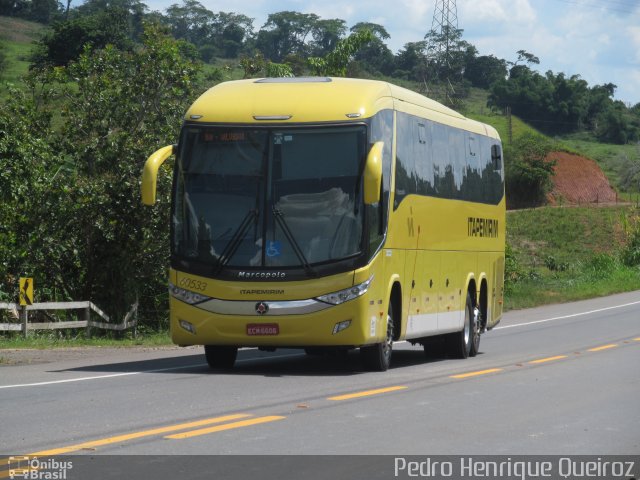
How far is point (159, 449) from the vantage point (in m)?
8.73

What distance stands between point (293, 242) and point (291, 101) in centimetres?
189

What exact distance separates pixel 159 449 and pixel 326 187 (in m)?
6.61

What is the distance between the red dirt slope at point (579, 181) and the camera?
103625 mm

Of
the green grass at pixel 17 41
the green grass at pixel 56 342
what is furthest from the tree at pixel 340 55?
the green grass at pixel 17 41

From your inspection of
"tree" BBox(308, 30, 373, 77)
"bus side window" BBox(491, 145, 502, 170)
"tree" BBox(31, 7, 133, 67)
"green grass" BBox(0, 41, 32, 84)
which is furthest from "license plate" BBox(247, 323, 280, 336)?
"green grass" BBox(0, 41, 32, 84)

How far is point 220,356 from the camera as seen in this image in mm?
16125

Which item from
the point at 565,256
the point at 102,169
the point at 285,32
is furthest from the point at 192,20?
the point at 102,169

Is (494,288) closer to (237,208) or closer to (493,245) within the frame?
(493,245)

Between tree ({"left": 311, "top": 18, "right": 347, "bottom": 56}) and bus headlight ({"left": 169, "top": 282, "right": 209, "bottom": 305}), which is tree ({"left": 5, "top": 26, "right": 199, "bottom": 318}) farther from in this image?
tree ({"left": 311, "top": 18, "right": 347, "bottom": 56})

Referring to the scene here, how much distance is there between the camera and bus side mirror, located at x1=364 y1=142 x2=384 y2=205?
47.2 ft

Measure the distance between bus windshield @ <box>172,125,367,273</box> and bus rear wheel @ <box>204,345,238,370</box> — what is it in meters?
1.63

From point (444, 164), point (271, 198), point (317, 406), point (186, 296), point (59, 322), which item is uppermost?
point (444, 164)

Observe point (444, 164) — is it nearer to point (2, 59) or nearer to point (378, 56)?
point (2, 59)

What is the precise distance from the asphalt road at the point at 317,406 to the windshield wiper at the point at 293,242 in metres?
1.36
